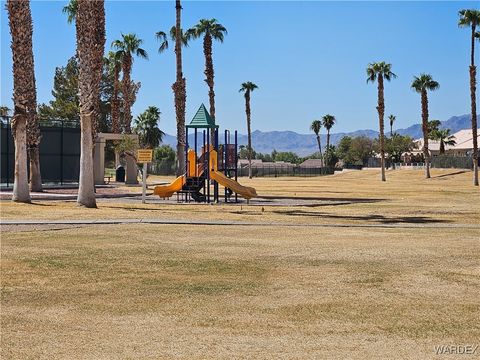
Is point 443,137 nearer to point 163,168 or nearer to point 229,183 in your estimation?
point 163,168

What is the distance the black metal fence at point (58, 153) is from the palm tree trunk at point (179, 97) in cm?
752

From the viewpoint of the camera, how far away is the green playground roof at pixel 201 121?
35.3 metres

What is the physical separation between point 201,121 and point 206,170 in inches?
124

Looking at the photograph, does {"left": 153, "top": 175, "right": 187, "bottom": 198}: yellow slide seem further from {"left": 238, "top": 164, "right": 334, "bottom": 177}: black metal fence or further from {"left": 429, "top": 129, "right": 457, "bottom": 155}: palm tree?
{"left": 429, "top": 129, "right": 457, "bottom": 155}: palm tree

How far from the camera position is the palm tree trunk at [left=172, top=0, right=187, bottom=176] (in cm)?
4581

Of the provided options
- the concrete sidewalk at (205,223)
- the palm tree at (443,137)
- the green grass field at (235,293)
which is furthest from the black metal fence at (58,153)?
the palm tree at (443,137)

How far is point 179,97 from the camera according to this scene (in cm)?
4897

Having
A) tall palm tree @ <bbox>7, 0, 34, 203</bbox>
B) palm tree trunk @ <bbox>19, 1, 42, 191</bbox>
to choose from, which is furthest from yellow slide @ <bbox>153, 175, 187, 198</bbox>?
palm tree trunk @ <bbox>19, 1, 42, 191</bbox>

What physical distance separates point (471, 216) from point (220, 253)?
1413 cm

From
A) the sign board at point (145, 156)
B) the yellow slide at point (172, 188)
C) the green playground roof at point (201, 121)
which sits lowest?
the yellow slide at point (172, 188)

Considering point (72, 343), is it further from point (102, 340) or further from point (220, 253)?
point (220, 253)

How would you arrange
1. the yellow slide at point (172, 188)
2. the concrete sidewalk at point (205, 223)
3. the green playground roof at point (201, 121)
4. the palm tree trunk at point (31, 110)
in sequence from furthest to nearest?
the green playground roof at point (201, 121) < the yellow slide at point (172, 188) < the palm tree trunk at point (31, 110) < the concrete sidewalk at point (205, 223)

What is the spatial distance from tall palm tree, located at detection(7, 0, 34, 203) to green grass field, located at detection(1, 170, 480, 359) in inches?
423

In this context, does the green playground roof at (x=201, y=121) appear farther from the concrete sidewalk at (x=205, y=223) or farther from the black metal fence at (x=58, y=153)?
the black metal fence at (x=58, y=153)
